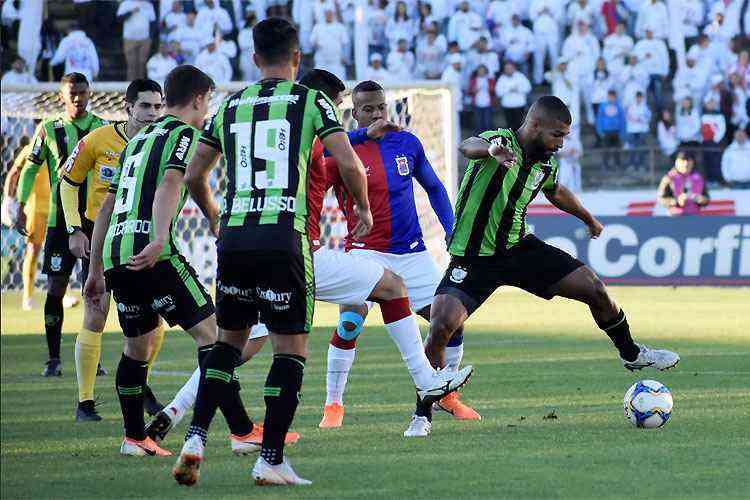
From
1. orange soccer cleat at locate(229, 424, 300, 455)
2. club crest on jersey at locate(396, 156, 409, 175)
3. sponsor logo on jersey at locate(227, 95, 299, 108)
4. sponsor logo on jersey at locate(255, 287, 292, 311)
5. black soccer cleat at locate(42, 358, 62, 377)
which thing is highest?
sponsor logo on jersey at locate(227, 95, 299, 108)

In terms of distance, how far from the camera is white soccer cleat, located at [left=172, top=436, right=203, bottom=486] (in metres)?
6.15

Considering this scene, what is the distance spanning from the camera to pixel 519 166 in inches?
334

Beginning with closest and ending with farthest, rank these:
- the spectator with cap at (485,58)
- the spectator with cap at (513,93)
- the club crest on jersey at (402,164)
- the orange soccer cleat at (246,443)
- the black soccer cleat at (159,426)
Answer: the orange soccer cleat at (246,443)
the black soccer cleat at (159,426)
the club crest on jersey at (402,164)
the spectator with cap at (513,93)
the spectator with cap at (485,58)

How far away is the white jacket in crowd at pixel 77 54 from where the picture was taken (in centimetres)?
2528

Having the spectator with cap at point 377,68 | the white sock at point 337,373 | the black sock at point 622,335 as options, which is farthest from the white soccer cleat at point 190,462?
the spectator with cap at point 377,68

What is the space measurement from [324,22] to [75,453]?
19347 mm

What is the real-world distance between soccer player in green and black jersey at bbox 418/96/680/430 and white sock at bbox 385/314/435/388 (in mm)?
626

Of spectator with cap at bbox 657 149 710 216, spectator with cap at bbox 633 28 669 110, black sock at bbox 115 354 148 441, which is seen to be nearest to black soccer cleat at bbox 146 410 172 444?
black sock at bbox 115 354 148 441

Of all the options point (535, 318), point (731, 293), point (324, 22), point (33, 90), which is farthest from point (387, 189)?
point (324, 22)

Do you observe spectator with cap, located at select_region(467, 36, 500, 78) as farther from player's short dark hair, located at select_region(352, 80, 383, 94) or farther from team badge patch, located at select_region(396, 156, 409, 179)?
player's short dark hair, located at select_region(352, 80, 383, 94)

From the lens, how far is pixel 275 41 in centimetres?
633

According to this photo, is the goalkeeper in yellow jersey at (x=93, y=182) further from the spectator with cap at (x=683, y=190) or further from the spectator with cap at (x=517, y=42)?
the spectator with cap at (x=517, y=42)

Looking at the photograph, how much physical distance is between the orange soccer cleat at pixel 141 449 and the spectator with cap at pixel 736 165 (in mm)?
16822

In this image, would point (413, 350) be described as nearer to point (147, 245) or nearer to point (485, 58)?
point (147, 245)
